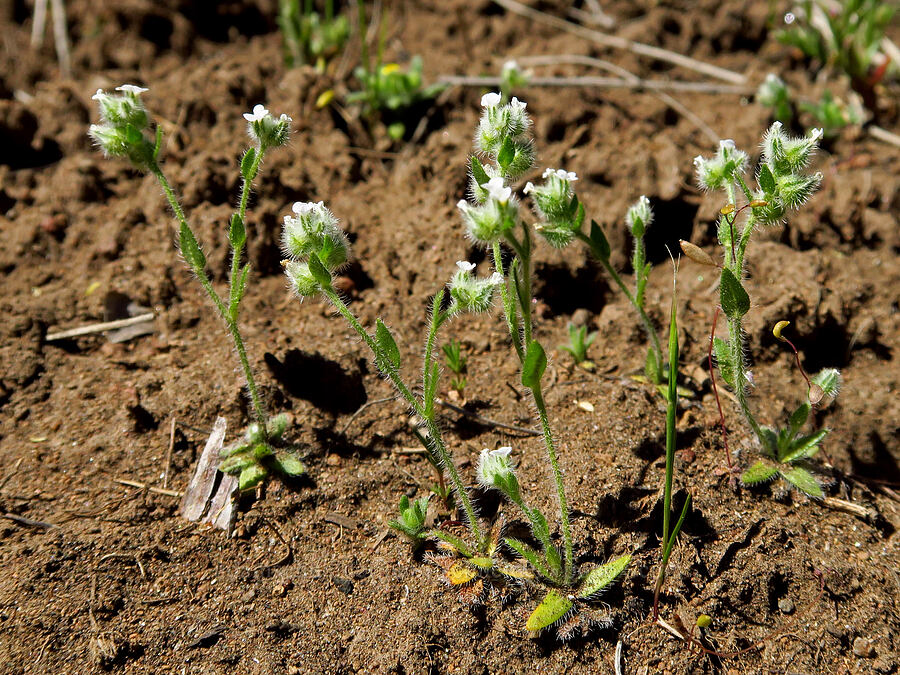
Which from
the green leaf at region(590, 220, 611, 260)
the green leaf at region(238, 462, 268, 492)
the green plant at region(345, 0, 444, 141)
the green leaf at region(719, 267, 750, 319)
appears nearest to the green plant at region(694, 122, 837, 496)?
the green leaf at region(719, 267, 750, 319)

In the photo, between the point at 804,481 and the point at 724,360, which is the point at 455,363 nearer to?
the point at 724,360

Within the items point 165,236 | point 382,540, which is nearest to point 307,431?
point 382,540

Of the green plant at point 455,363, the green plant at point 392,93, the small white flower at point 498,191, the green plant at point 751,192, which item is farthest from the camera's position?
the green plant at point 392,93

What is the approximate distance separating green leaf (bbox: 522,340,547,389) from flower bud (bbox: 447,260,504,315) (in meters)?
0.28

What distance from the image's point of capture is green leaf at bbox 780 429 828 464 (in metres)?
2.54

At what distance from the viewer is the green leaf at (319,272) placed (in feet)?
6.90

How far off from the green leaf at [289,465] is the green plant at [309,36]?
2.48 metres

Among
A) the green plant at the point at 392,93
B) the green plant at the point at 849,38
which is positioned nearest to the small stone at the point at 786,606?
the green plant at the point at 392,93

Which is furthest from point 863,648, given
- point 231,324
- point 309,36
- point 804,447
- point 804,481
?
point 309,36

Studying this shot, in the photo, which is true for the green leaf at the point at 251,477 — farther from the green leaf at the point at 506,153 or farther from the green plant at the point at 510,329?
the green leaf at the point at 506,153

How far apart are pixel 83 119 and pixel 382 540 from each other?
9.62 feet

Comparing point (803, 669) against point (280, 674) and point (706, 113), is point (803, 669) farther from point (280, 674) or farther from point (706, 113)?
point (706, 113)

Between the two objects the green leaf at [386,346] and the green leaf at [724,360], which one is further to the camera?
the green leaf at [724,360]

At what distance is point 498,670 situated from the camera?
2.19 meters
